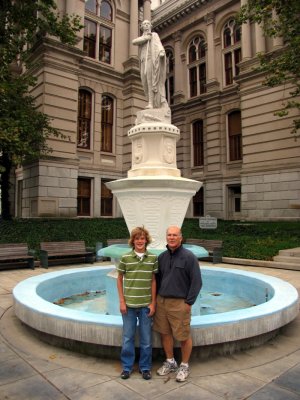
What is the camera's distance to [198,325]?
14.3 feet

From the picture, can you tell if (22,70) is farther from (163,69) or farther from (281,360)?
(281,360)

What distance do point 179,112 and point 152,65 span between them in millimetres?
27604

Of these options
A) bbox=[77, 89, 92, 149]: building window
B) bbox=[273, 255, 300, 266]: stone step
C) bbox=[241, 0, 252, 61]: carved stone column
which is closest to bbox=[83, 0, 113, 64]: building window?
bbox=[77, 89, 92, 149]: building window

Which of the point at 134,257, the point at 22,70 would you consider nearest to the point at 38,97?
the point at 22,70

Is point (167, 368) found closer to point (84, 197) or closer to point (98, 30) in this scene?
point (84, 197)

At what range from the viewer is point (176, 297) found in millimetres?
3857

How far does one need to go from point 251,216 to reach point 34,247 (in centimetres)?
1685

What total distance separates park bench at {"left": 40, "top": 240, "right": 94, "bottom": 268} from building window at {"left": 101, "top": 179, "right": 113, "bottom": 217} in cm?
1363

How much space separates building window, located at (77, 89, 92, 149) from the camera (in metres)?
27.1

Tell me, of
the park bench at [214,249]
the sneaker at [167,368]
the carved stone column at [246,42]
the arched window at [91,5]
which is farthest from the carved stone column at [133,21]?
the sneaker at [167,368]

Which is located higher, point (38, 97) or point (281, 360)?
point (38, 97)

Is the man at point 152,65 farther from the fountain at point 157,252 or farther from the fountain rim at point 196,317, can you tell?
the fountain rim at point 196,317

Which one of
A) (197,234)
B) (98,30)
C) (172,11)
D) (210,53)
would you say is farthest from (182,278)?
(172,11)

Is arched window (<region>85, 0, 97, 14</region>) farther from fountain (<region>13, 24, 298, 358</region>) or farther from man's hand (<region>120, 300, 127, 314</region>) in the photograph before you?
man's hand (<region>120, 300, 127, 314</region>)
